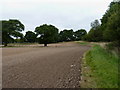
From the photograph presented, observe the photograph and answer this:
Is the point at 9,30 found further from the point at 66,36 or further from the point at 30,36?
the point at 66,36

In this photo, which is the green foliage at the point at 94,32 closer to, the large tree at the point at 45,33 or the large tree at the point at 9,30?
the large tree at the point at 45,33

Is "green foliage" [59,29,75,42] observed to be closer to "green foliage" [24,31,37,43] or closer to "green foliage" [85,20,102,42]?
"green foliage" [24,31,37,43]

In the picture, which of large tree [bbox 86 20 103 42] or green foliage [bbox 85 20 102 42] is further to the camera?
A: large tree [bbox 86 20 103 42]

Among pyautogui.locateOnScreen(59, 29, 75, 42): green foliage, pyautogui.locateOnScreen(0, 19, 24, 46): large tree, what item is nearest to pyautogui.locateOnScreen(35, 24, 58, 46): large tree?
pyautogui.locateOnScreen(0, 19, 24, 46): large tree

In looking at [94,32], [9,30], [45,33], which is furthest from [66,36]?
[9,30]

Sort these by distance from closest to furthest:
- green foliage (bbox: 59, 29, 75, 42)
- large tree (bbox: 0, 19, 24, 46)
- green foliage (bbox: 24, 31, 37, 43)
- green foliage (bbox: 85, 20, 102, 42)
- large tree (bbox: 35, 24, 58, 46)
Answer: large tree (bbox: 0, 19, 24, 46) → large tree (bbox: 35, 24, 58, 46) → green foliage (bbox: 85, 20, 102, 42) → green foliage (bbox: 24, 31, 37, 43) → green foliage (bbox: 59, 29, 75, 42)

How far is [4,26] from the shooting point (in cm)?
5784

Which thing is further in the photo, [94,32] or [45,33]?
[94,32]

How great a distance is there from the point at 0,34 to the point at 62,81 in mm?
54269

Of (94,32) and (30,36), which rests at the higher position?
(94,32)

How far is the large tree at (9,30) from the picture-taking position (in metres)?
56.9

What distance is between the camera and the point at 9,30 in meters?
57.0

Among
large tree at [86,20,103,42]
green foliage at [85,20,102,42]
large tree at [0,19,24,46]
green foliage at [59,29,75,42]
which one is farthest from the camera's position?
green foliage at [59,29,75,42]

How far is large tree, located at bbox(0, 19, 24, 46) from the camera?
56.9 meters
